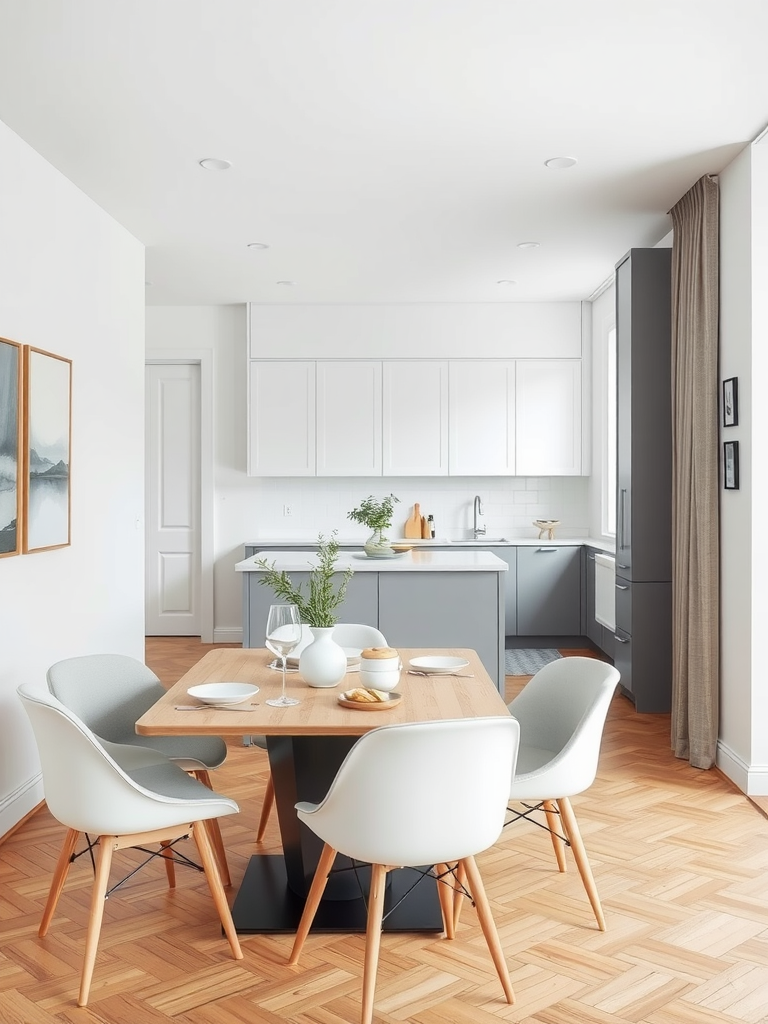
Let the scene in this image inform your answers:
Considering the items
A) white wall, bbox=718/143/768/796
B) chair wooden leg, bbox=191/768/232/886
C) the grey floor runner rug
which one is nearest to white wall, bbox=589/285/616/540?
the grey floor runner rug

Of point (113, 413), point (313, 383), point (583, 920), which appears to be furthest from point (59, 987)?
point (313, 383)

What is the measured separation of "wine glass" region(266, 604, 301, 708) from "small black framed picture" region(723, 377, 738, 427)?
2359 mm

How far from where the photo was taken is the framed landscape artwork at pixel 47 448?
12.3 feet

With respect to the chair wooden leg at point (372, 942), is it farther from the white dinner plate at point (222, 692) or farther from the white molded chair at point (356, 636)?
→ the white molded chair at point (356, 636)

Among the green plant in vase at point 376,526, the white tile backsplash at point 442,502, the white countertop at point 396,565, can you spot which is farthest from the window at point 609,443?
the green plant in vase at point 376,526

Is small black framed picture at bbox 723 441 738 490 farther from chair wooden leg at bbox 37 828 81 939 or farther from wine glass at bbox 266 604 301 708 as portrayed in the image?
chair wooden leg at bbox 37 828 81 939

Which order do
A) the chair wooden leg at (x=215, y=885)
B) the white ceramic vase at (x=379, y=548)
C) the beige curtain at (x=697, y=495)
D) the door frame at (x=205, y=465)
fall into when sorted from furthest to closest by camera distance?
the door frame at (x=205, y=465), the white ceramic vase at (x=379, y=548), the beige curtain at (x=697, y=495), the chair wooden leg at (x=215, y=885)

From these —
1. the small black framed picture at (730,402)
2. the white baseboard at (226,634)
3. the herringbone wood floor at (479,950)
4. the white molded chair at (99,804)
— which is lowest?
the herringbone wood floor at (479,950)

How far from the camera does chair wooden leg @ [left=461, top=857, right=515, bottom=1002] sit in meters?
2.24

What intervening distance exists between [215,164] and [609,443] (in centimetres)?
395

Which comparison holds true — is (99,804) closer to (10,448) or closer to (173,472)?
(10,448)

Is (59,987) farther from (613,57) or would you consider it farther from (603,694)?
(613,57)

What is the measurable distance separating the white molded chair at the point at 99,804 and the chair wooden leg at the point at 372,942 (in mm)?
459

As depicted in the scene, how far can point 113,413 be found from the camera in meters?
4.89
